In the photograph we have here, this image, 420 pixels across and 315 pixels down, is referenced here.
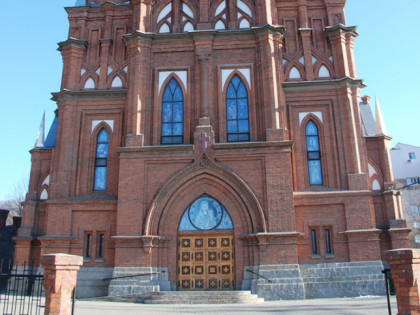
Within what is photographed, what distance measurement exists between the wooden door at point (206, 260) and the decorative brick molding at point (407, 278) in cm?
1033

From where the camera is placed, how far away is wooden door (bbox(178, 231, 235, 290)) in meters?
18.2

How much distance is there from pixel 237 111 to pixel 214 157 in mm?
2862

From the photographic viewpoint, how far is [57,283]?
345 inches

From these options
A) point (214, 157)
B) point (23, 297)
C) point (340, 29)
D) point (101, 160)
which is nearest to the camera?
point (23, 297)

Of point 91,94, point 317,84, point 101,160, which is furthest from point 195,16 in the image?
point 101,160

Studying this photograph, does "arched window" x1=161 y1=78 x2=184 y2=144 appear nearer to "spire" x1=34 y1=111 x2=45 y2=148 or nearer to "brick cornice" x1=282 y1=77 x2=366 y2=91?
"brick cornice" x1=282 y1=77 x2=366 y2=91

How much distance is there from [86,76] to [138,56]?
11.1ft

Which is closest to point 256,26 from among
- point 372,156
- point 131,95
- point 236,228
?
point 131,95

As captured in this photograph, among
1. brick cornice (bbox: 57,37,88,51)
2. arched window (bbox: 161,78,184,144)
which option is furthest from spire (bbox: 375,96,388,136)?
brick cornice (bbox: 57,37,88,51)

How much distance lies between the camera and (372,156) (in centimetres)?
2105

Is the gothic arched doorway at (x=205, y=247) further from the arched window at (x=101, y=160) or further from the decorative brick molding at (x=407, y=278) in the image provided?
the decorative brick molding at (x=407, y=278)

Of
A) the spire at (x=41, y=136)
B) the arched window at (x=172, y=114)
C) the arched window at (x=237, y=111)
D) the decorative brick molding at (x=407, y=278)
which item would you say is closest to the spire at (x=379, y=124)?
the arched window at (x=237, y=111)

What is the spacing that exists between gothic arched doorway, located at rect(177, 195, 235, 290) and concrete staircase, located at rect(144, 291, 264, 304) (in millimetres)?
1599

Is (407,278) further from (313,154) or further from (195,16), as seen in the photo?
(195,16)
